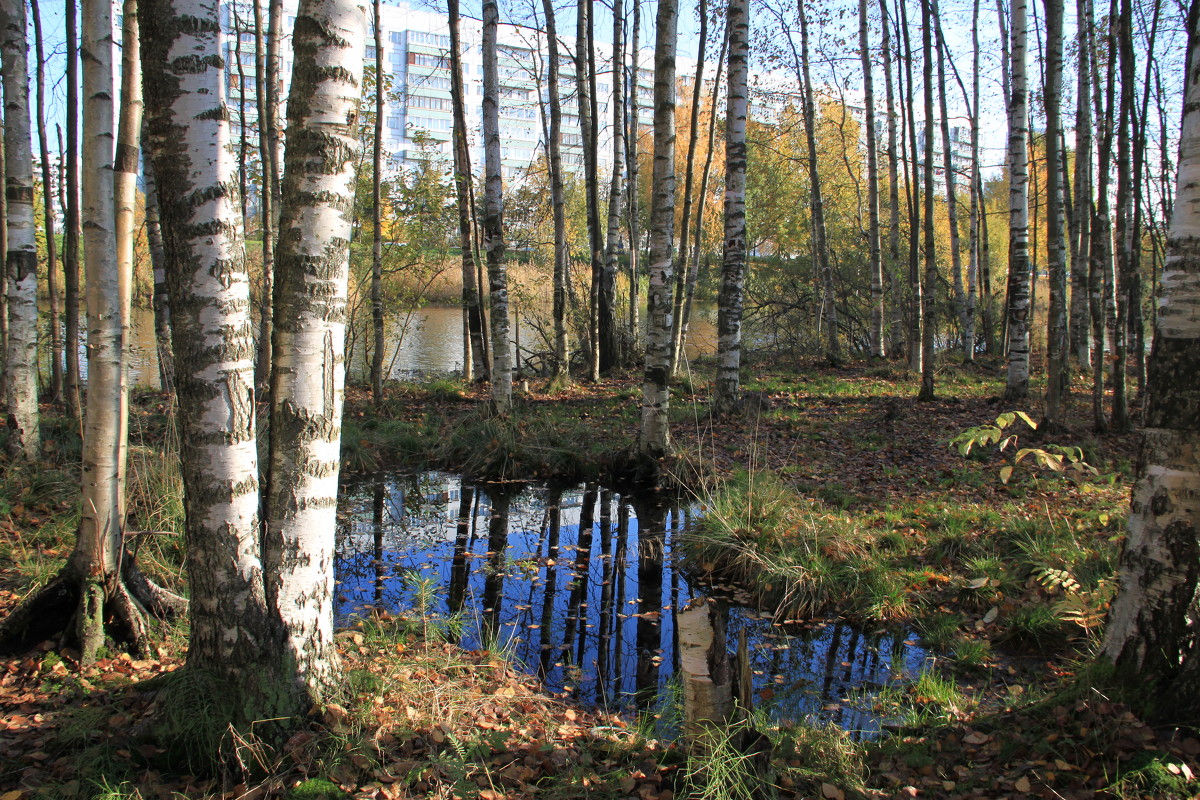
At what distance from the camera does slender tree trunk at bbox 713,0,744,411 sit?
923 centimetres

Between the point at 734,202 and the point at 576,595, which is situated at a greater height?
the point at 734,202

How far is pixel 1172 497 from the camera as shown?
279 cm

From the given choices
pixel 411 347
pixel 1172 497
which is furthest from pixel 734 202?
pixel 411 347

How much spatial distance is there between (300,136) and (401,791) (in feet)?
8.52

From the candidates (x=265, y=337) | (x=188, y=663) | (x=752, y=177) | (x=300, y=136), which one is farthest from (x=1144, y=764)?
(x=752, y=177)

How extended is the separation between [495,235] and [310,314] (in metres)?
7.81

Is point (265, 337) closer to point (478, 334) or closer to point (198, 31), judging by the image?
point (478, 334)

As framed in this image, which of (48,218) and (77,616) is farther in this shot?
(48,218)

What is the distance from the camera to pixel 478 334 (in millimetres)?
13617

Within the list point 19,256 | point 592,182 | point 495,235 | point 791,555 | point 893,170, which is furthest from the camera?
point 893,170

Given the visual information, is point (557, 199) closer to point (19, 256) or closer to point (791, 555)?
point (19, 256)

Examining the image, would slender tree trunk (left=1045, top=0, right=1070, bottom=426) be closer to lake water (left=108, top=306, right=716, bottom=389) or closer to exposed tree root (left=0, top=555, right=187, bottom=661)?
lake water (left=108, top=306, right=716, bottom=389)

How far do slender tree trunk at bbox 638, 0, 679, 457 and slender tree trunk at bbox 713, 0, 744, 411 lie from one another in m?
1.61

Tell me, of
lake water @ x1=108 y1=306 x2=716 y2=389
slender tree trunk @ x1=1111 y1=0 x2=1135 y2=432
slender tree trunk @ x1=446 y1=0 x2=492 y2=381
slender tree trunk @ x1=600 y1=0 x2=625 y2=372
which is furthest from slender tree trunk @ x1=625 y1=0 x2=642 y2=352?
slender tree trunk @ x1=1111 y1=0 x2=1135 y2=432
